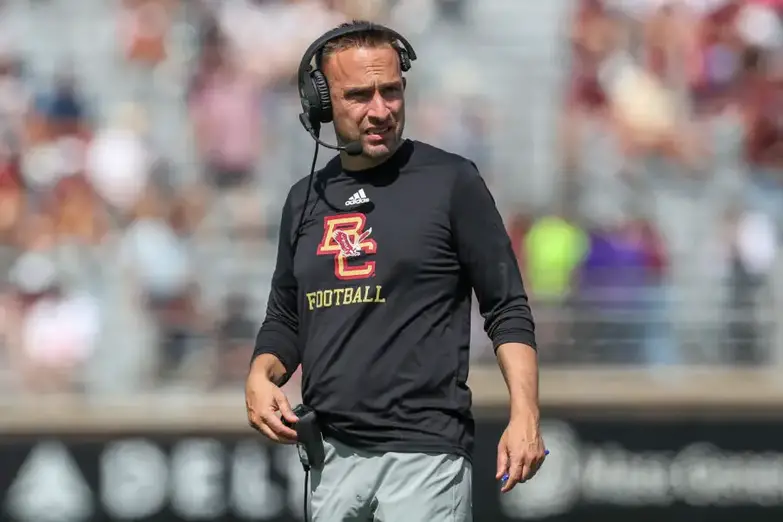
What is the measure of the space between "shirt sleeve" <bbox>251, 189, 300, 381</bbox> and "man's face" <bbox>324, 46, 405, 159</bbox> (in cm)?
37

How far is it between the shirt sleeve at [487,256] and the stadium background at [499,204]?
15.2 feet

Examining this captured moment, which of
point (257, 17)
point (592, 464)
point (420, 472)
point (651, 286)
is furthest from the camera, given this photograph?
point (257, 17)

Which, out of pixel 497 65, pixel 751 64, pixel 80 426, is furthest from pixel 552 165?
pixel 80 426

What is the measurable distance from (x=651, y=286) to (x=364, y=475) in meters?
5.62

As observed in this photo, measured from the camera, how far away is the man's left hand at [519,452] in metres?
3.17

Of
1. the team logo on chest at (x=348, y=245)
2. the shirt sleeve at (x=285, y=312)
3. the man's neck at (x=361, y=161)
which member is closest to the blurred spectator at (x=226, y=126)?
the shirt sleeve at (x=285, y=312)

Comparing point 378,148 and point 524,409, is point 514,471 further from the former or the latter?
point 378,148

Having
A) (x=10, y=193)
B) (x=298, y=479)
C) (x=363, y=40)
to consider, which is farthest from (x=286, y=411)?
(x=10, y=193)

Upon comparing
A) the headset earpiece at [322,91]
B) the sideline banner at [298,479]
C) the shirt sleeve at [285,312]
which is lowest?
the sideline banner at [298,479]

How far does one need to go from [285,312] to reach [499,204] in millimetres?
5649

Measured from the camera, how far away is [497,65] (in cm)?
995

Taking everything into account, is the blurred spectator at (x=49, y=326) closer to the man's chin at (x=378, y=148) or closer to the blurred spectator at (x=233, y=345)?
the blurred spectator at (x=233, y=345)

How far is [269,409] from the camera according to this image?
346 cm

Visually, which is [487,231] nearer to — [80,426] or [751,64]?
[80,426]
